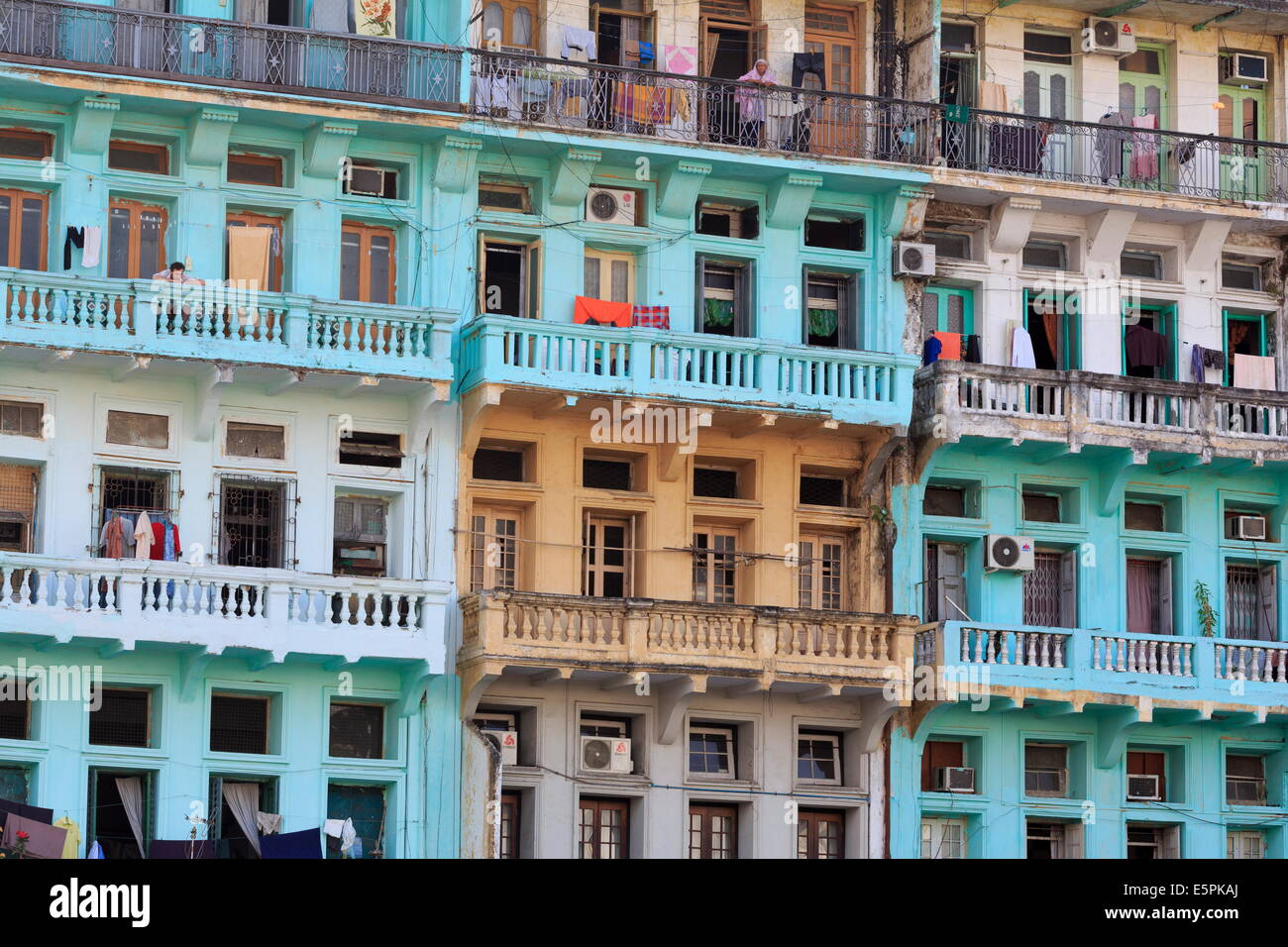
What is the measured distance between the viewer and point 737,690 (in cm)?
3488

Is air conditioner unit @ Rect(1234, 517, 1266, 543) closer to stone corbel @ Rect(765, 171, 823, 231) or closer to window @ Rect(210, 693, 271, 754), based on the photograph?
stone corbel @ Rect(765, 171, 823, 231)

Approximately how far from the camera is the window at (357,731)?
33.6 metres

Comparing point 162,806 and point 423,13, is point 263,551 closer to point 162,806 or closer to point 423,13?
point 162,806

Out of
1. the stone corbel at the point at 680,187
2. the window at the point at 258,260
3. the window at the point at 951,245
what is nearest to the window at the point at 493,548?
the window at the point at 258,260

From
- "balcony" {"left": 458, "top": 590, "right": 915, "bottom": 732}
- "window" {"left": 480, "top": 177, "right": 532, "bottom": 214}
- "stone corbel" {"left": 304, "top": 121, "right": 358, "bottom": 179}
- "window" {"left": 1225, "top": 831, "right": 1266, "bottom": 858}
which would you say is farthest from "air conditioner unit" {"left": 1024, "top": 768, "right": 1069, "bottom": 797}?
"stone corbel" {"left": 304, "top": 121, "right": 358, "bottom": 179}

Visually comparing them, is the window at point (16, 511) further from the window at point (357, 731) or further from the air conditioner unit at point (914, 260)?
the air conditioner unit at point (914, 260)

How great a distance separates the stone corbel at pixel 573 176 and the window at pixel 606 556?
4121 millimetres

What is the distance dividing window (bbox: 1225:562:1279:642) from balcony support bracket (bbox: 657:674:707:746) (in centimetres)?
817

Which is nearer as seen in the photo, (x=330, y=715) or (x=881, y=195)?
(x=330, y=715)

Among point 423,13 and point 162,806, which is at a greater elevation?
point 423,13

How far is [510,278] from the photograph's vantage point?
35500mm
